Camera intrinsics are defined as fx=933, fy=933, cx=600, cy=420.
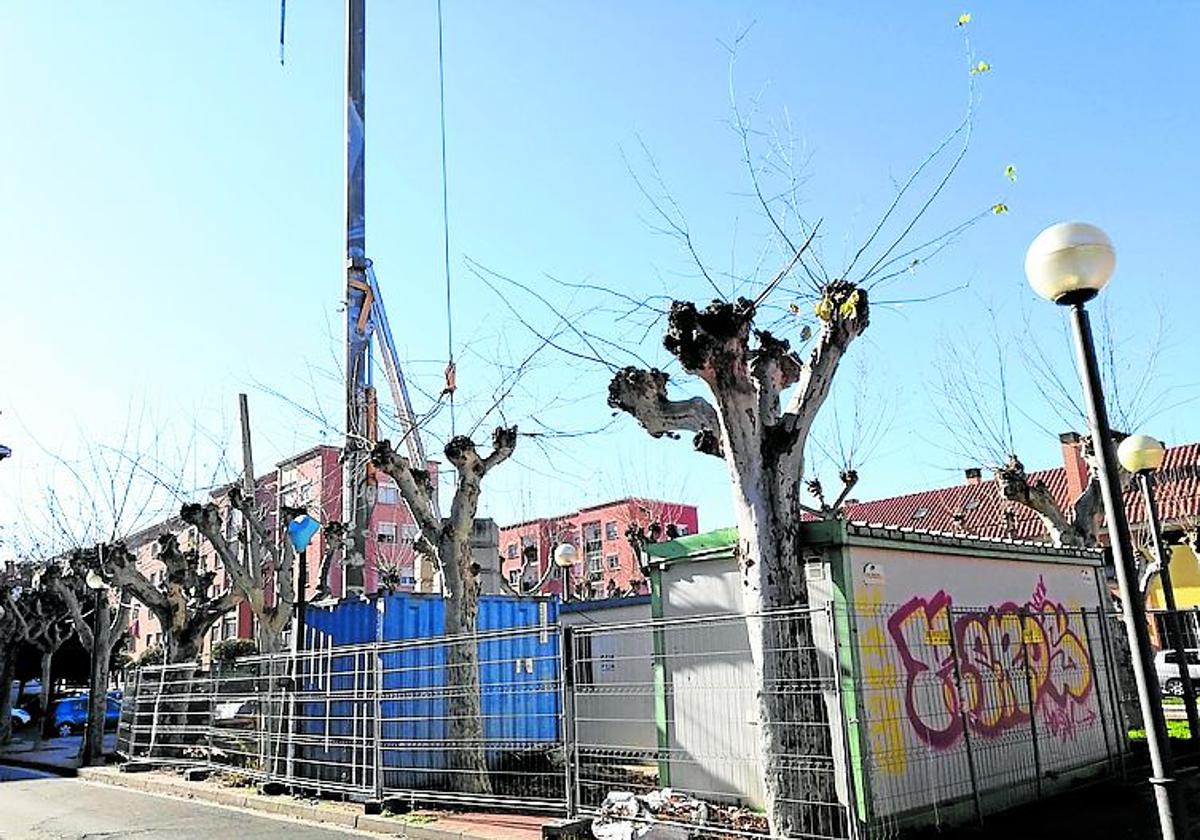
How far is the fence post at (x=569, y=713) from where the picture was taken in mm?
9055

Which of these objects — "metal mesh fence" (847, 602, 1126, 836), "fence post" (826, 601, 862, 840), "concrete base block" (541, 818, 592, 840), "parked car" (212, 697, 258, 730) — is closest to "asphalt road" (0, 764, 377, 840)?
"parked car" (212, 697, 258, 730)

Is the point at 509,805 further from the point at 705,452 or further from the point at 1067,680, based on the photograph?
the point at 1067,680

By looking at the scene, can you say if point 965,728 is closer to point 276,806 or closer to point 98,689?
point 276,806

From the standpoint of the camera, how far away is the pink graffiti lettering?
927 cm

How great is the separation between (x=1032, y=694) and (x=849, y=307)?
15.9 feet

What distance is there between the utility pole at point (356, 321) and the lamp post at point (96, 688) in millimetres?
5571

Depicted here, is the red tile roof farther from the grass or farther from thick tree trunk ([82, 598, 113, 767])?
thick tree trunk ([82, 598, 113, 767])

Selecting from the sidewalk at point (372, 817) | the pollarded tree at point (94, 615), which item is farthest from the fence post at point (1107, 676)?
the pollarded tree at point (94, 615)

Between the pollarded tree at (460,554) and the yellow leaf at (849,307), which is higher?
the yellow leaf at (849,307)

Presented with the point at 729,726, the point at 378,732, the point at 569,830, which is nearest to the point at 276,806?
the point at 378,732

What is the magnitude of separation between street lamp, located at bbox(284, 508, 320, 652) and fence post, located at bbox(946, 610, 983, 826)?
9.43m

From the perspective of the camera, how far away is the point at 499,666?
47.6 ft

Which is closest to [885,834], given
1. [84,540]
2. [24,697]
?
[84,540]

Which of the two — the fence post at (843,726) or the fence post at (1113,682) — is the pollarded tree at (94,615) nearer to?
the fence post at (843,726)
